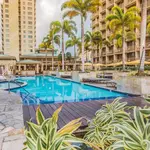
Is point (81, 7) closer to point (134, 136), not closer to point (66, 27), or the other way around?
point (66, 27)

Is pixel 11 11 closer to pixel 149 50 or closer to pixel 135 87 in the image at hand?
pixel 149 50

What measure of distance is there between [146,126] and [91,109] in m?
4.20

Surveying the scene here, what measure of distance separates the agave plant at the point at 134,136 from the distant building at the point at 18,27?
69895 millimetres

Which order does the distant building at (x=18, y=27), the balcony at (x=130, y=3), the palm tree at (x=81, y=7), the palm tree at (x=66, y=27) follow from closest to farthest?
the palm tree at (x=81, y=7)
the palm tree at (x=66, y=27)
the balcony at (x=130, y=3)
the distant building at (x=18, y=27)

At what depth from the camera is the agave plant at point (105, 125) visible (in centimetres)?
213

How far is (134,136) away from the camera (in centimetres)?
174

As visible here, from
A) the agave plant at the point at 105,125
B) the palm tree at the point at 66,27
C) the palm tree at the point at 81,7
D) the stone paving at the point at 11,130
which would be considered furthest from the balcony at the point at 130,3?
the agave plant at the point at 105,125

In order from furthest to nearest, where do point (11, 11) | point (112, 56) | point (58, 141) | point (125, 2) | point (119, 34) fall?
point (11, 11) → point (112, 56) → point (125, 2) → point (119, 34) → point (58, 141)

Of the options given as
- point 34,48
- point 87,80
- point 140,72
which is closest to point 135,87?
point 140,72

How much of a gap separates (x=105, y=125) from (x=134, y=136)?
68 cm

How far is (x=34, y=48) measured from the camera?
7650 centimetres

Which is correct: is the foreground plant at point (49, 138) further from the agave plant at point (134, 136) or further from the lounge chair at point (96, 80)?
the lounge chair at point (96, 80)

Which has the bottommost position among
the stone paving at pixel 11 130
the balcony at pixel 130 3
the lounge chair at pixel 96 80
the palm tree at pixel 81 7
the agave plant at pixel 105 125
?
the stone paving at pixel 11 130

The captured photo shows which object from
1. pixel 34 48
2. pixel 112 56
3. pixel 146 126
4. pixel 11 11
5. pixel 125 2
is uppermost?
pixel 11 11
